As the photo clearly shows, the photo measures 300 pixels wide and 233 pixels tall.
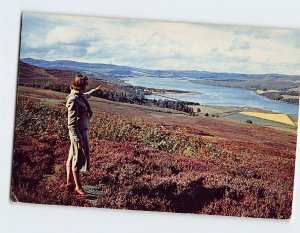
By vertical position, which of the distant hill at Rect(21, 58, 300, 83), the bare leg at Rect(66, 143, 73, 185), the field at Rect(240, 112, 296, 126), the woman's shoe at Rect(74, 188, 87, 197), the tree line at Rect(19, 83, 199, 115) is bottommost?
the woman's shoe at Rect(74, 188, 87, 197)

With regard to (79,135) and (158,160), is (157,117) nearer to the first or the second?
(158,160)

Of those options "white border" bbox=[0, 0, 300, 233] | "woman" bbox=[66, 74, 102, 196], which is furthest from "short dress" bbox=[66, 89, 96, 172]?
"white border" bbox=[0, 0, 300, 233]

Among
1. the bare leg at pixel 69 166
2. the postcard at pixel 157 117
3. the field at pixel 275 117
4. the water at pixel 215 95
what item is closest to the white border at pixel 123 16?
the postcard at pixel 157 117

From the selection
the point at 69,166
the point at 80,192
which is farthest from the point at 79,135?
the point at 80,192

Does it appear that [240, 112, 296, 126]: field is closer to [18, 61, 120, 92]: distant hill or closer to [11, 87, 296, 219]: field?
[11, 87, 296, 219]: field

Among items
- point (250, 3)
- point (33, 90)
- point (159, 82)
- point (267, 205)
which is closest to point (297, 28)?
point (250, 3)
